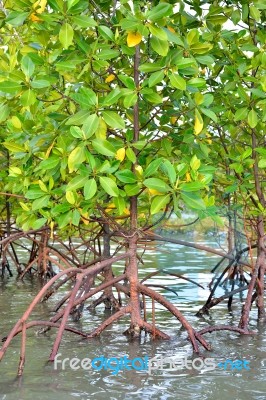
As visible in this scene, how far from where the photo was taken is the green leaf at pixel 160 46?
5211mm

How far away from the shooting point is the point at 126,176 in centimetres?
549

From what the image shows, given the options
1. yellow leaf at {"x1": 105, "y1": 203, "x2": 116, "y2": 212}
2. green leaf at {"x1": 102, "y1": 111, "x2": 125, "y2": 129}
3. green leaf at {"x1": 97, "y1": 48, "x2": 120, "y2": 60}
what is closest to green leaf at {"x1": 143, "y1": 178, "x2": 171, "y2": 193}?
green leaf at {"x1": 102, "y1": 111, "x2": 125, "y2": 129}

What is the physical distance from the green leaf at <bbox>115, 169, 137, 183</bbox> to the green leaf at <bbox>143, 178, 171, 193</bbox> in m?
0.20

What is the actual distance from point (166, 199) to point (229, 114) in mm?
1552

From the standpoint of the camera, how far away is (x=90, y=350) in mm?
5906

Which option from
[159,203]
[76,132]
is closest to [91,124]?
[76,132]

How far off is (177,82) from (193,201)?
78 centimetres

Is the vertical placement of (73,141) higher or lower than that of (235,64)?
lower

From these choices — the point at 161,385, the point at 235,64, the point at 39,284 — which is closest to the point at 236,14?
the point at 235,64

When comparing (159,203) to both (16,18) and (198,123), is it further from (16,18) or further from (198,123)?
(16,18)

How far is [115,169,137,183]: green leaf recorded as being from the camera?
5449 mm

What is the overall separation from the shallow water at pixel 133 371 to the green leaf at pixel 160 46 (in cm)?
163

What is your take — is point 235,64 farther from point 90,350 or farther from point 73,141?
point 90,350

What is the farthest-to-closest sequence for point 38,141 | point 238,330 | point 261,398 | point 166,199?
point 238,330
point 38,141
point 166,199
point 261,398
